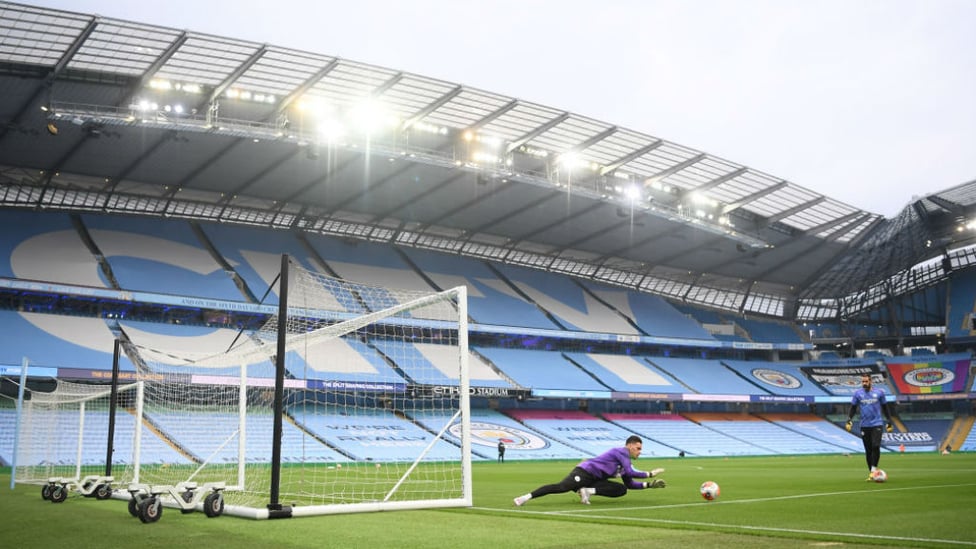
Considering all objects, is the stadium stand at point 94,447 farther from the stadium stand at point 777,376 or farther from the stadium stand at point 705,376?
the stadium stand at point 777,376

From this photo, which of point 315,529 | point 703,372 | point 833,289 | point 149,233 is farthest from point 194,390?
point 833,289

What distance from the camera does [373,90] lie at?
36.0m

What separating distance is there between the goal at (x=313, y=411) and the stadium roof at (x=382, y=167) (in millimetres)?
9940

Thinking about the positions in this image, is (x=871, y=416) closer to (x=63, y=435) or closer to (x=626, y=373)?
(x=63, y=435)

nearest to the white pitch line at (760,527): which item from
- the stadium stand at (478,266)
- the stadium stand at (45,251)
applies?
the stadium stand at (478,266)

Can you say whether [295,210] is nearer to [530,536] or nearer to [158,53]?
[158,53]

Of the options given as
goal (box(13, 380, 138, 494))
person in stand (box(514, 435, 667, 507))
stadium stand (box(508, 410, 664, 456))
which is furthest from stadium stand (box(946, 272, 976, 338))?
person in stand (box(514, 435, 667, 507))

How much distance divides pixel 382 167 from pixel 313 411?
50.2 ft

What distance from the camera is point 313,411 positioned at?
3516 centimetres

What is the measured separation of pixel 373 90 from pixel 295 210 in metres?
18.0

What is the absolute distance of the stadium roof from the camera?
33.2 meters

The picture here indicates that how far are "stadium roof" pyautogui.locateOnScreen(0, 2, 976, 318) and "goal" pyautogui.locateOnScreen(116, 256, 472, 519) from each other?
391 inches

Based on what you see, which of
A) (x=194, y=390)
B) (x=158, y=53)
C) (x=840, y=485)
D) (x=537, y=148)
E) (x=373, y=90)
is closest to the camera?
(x=840, y=485)

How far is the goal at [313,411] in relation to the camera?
42.1 feet
